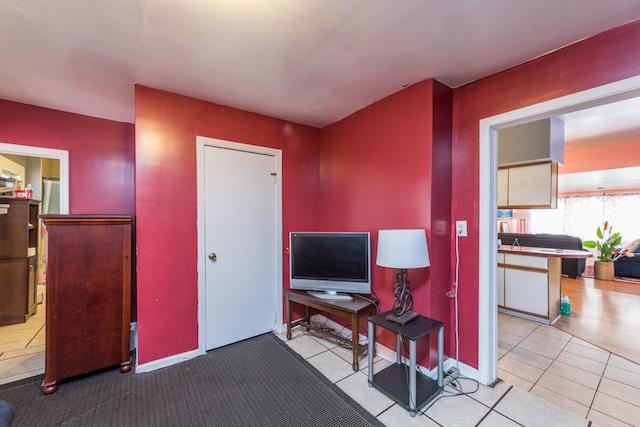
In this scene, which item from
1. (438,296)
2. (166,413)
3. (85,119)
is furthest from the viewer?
(85,119)

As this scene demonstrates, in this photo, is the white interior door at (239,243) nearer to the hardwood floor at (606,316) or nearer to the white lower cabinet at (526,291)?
the white lower cabinet at (526,291)

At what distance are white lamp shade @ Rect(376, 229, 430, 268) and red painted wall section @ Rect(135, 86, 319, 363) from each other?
180 cm

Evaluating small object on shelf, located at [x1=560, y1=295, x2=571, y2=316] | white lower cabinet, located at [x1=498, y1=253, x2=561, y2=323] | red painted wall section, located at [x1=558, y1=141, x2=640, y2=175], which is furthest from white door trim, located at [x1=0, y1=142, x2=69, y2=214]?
red painted wall section, located at [x1=558, y1=141, x2=640, y2=175]

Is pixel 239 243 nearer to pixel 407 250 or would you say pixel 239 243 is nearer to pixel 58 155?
pixel 407 250

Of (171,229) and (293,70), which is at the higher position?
(293,70)

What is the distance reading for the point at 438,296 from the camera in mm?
2164

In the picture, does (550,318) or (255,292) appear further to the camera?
(550,318)

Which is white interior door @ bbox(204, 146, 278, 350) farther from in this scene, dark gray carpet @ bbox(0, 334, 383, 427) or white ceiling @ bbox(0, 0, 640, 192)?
white ceiling @ bbox(0, 0, 640, 192)

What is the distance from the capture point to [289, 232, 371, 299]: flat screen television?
98.7 inches

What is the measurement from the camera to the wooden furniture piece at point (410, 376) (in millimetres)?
1739

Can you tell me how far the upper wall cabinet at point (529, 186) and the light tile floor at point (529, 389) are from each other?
1.68m

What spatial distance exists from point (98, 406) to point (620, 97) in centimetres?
392

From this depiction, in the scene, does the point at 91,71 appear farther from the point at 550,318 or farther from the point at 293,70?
the point at 550,318

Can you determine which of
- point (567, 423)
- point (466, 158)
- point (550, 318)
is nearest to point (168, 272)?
point (466, 158)
